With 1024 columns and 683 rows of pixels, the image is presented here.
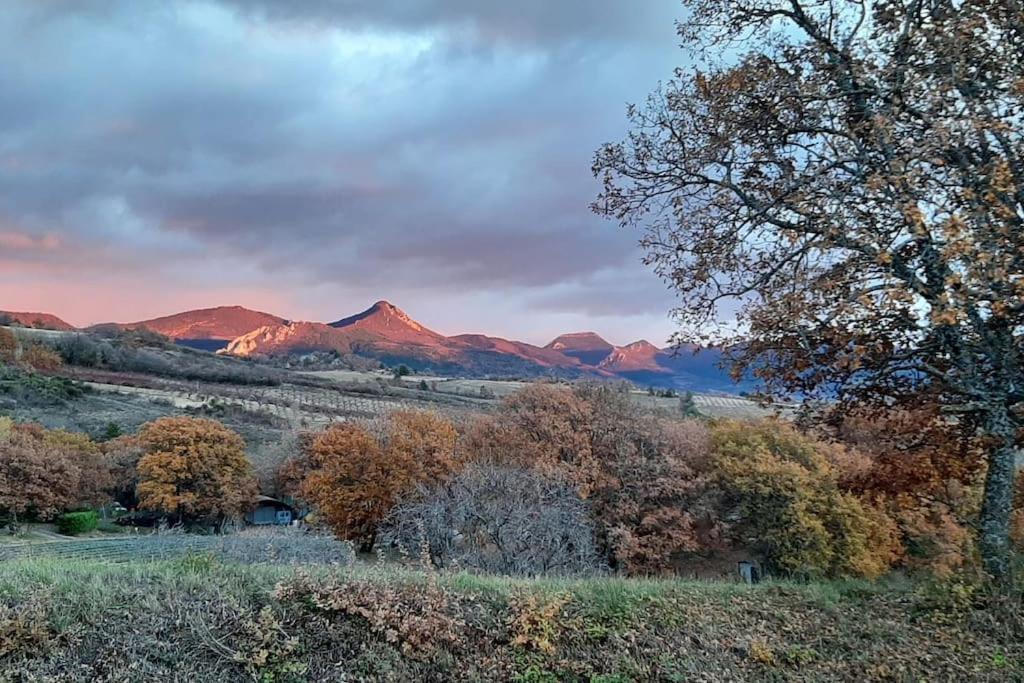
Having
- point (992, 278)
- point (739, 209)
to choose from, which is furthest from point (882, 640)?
point (739, 209)

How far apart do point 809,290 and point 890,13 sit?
3.70 m

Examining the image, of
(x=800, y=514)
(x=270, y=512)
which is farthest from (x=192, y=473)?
(x=800, y=514)

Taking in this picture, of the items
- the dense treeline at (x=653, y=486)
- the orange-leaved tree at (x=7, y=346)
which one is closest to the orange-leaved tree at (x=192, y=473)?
the dense treeline at (x=653, y=486)

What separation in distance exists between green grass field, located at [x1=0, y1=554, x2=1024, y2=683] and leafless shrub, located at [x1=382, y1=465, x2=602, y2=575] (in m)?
8.73

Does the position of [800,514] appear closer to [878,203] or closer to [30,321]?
[878,203]

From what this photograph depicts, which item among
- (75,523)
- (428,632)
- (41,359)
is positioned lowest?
(75,523)

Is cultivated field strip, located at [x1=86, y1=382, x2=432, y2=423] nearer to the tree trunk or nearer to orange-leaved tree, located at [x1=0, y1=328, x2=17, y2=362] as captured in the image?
orange-leaved tree, located at [x1=0, y1=328, x2=17, y2=362]

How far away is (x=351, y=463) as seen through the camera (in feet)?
119

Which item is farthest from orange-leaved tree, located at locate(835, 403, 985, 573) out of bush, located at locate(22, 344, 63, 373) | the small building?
bush, located at locate(22, 344, 63, 373)

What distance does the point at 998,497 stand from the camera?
7402mm

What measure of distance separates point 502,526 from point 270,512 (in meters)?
38.3

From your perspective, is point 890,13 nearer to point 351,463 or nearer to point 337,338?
point 351,463

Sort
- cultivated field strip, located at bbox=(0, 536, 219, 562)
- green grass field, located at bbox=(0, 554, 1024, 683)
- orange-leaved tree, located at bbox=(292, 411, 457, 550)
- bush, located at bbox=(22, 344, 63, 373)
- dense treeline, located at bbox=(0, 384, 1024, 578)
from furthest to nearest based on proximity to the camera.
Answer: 1. bush, located at bbox=(22, 344, 63, 373)
2. orange-leaved tree, located at bbox=(292, 411, 457, 550)
3. dense treeline, located at bbox=(0, 384, 1024, 578)
4. cultivated field strip, located at bbox=(0, 536, 219, 562)
5. green grass field, located at bbox=(0, 554, 1024, 683)

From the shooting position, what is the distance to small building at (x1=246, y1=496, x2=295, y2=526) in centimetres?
4920
